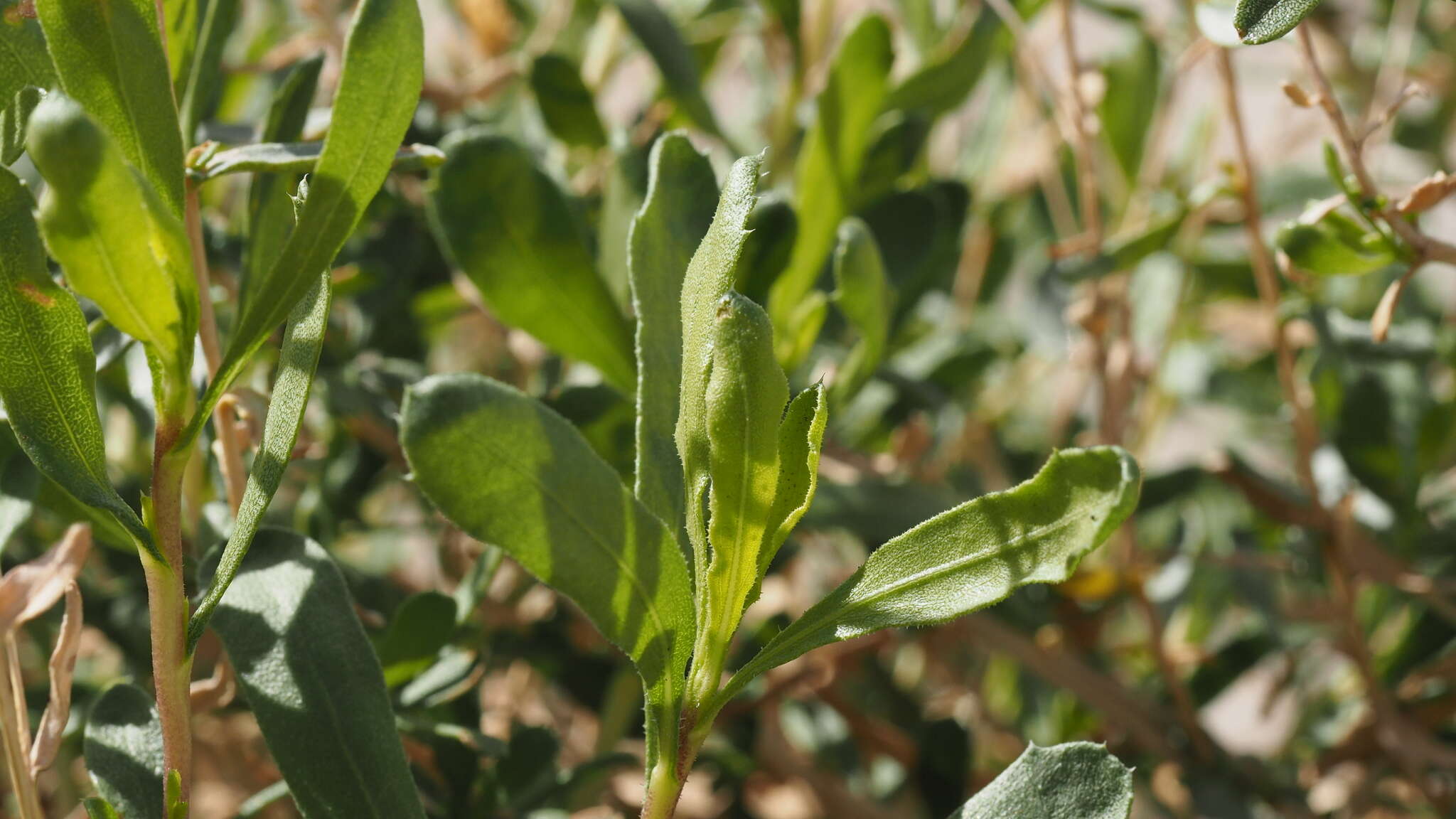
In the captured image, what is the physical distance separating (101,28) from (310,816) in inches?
9.8

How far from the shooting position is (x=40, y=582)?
393 millimetres

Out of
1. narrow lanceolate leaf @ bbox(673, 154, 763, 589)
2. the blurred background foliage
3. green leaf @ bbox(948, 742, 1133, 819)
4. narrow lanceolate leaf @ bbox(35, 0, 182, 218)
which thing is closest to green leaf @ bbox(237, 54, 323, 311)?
the blurred background foliage

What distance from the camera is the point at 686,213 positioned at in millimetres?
481

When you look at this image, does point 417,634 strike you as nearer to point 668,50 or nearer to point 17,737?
point 17,737

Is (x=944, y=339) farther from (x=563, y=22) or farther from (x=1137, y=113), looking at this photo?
(x=563, y=22)

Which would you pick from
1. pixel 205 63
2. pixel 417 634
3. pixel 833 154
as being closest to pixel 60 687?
pixel 417 634

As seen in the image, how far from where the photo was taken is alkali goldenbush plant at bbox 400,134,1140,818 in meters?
0.35

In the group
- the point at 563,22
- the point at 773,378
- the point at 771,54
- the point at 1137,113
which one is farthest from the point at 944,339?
the point at 773,378

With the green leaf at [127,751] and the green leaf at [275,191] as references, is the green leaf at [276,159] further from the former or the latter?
the green leaf at [127,751]

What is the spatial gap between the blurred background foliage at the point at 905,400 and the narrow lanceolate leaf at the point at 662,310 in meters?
0.11

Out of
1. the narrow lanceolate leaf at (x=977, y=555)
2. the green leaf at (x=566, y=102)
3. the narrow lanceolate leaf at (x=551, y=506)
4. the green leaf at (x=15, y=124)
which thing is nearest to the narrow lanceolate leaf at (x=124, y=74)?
the green leaf at (x=15, y=124)

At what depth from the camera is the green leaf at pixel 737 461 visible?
350 mm

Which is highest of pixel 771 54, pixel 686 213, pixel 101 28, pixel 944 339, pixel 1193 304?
pixel 101 28

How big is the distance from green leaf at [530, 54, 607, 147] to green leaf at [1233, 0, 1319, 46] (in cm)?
40
